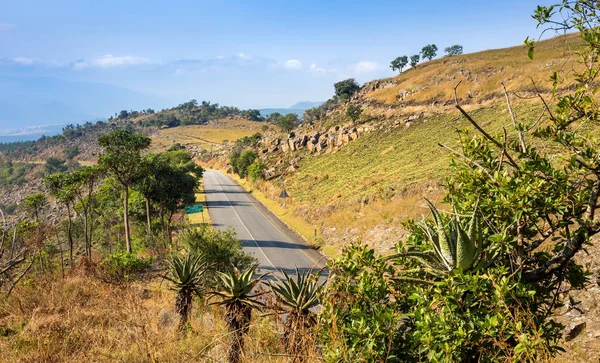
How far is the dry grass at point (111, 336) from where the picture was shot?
5859mm

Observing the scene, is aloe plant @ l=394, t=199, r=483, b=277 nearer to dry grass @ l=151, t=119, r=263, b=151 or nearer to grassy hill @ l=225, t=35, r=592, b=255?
grassy hill @ l=225, t=35, r=592, b=255

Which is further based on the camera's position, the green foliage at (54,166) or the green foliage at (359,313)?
the green foliage at (54,166)

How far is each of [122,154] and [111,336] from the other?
20.7 meters

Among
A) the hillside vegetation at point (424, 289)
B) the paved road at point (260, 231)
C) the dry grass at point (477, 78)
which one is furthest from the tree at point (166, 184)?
the dry grass at point (477, 78)

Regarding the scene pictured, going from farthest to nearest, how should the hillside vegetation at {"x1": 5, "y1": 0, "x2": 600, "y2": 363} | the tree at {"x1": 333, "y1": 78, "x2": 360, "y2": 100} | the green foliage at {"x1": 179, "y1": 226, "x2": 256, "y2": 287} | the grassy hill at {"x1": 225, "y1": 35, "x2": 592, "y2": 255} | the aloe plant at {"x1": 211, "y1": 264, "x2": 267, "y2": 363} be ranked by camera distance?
the tree at {"x1": 333, "y1": 78, "x2": 360, "y2": 100} → the grassy hill at {"x1": 225, "y1": 35, "x2": 592, "y2": 255} → the green foliage at {"x1": 179, "y1": 226, "x2": 256, "y2": 287} → the aloe plant at {"x1": 211, "y1": 264, "x2": 267, "y2": 363} → the hillside vegetation at {"x1": 5, "y1": 0, "x2": 600, "y2": 363}

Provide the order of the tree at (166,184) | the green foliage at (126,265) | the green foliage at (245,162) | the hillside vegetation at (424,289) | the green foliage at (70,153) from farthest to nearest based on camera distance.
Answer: the green foliage at (70,153), the green foliage at (245,162), the tree at (166,184), the green foliage at (126,265), the hillside vegetation at (424,289)

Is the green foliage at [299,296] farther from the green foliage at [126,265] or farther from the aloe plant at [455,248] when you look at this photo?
the green foliage at [126,265]

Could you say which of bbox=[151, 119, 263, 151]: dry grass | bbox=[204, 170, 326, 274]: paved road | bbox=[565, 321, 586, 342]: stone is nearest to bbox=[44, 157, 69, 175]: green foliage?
bbox=[151, 119, 263, 151]: dry grass

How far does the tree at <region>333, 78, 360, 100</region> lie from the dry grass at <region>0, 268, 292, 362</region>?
104665 mm

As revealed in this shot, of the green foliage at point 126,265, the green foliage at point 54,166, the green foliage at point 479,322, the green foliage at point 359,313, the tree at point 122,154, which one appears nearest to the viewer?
the green foliage at point 479,322

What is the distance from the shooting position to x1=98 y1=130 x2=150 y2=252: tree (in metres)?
24.0

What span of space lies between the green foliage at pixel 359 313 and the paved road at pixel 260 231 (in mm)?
8869

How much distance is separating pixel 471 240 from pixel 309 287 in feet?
10.0

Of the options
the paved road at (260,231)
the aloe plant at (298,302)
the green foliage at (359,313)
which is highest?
the green foliage at (359,313)
